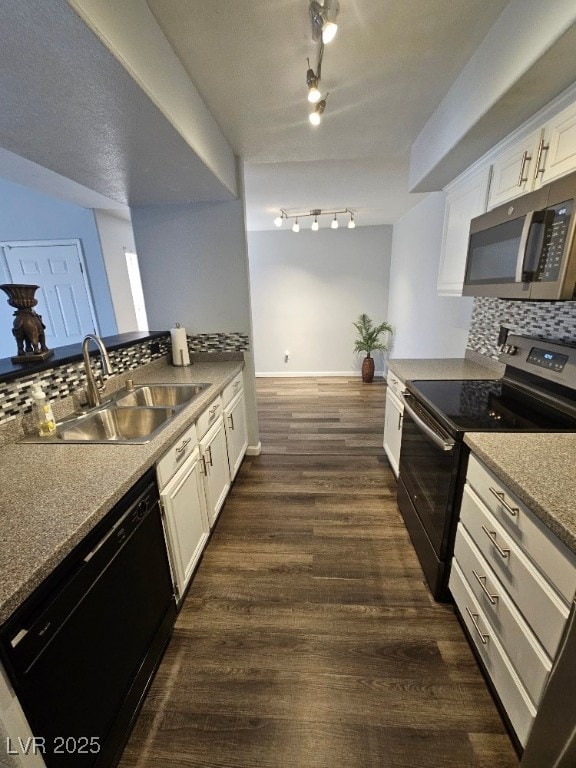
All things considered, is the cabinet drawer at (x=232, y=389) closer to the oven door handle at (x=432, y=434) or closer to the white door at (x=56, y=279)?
the oven door handle at (x=432, y=434)

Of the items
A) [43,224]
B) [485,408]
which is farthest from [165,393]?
[43,224]

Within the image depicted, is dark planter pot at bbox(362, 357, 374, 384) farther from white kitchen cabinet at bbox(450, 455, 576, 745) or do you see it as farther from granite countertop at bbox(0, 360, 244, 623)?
granite countertop at bbox(0, 360, 244, 623)

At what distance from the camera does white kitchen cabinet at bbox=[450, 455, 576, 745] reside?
85 cm

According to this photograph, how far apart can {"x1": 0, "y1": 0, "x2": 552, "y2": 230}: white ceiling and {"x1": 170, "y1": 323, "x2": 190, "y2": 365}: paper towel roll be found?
3.25 feet

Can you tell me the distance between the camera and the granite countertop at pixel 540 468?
2.68 ft

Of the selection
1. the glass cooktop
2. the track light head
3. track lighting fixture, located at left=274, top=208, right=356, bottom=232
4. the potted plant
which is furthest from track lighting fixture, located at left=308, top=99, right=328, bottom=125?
the potted plant

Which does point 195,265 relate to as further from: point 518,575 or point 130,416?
point 518,575

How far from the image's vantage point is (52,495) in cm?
95

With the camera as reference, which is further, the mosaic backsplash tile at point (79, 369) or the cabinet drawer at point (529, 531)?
the mosaic backsplash tile at point (79, 369)

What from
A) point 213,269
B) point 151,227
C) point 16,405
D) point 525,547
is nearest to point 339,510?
point 525,547

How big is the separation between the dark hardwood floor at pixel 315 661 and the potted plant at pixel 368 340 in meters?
3.14

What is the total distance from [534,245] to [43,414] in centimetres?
213

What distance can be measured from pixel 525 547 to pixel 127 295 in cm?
489

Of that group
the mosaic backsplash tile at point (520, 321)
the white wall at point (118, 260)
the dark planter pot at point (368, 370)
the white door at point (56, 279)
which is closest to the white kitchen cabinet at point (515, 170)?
the mosaic backsplash tile at point (520, 321)
